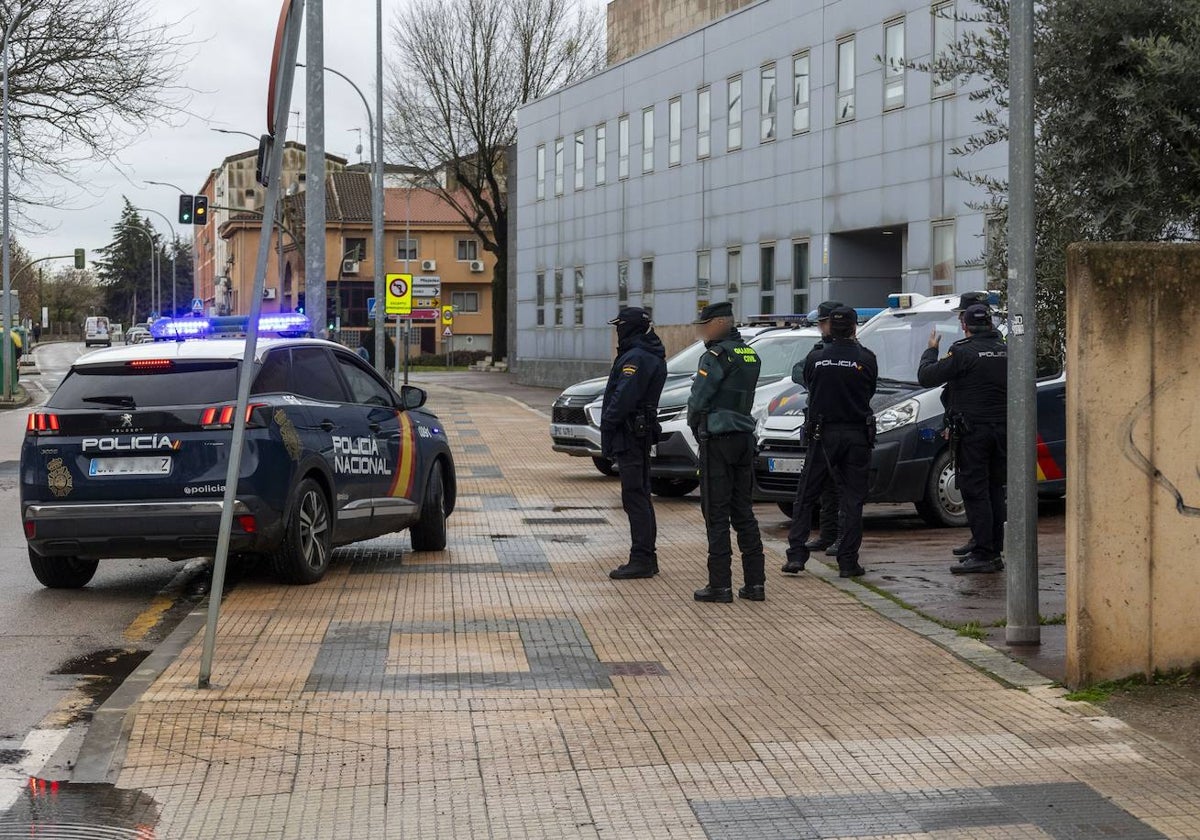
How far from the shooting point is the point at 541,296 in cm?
5172

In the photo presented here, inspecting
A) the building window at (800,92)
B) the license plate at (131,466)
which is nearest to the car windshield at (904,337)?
the license plate at (131,466)

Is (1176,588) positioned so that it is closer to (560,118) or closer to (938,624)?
(938,624)

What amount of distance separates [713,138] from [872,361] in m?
27.8

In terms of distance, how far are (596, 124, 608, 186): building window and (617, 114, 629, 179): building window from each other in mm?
975

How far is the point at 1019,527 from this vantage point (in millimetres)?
8328

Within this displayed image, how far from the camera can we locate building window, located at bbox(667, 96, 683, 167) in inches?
1594

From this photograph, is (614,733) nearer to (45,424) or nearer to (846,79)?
(45,424)

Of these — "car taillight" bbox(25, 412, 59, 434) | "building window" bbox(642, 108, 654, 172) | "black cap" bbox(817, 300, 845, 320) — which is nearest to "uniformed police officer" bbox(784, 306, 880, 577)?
"black cap" bbox(817, 300, 845, 320)

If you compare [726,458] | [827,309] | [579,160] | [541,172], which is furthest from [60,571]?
[541,172]

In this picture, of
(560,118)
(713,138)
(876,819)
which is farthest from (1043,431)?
(560,118)

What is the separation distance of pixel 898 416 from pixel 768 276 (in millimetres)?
22268

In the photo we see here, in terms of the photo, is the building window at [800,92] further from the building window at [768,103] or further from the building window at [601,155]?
the building window at [601,155]

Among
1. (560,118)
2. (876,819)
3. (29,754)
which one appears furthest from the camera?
(560,118)

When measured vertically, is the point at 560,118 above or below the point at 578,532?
above
